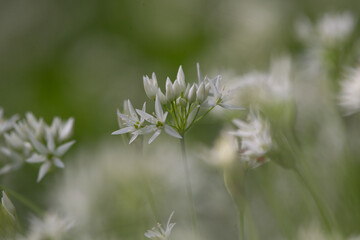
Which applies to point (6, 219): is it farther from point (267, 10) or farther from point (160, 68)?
point (267, 10)

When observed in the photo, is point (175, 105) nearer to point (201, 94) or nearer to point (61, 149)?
point (201, 94)

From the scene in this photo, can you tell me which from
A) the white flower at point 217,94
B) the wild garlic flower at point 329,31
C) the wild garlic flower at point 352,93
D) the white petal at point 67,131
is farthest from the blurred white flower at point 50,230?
the wild garlic flower at point 329,31

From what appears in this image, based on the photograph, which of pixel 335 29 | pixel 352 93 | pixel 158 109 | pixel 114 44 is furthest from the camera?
pixel 114 44

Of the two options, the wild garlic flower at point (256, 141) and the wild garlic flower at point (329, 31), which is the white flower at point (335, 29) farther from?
the wild garlic flower at point (256, 141)

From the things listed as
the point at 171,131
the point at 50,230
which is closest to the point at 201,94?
the point at 171,131

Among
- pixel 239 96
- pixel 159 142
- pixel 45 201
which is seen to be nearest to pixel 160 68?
pixel 159 142

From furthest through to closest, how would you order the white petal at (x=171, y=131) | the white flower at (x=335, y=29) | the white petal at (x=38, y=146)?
the white flower at (x=335, y=29)
the white petal at (x=38, y=146)
the white petal at (x=171, y=131)

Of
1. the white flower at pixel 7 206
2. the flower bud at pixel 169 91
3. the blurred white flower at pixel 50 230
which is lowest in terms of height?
the blurred white flower at pixel 50 230

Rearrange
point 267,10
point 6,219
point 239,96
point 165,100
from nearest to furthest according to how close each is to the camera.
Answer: point 6,219 < point 165,100 < point 239,96 < point 267,10
